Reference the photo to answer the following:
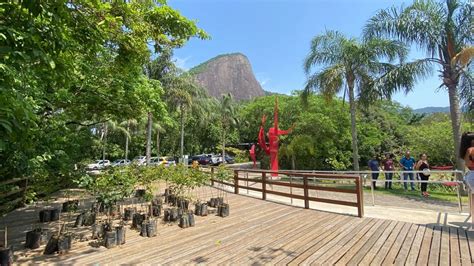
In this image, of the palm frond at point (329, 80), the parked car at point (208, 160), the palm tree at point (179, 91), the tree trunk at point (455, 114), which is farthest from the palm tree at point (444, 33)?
the parked car at point (208, 160)

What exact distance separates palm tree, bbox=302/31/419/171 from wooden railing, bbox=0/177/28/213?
11.8 metres

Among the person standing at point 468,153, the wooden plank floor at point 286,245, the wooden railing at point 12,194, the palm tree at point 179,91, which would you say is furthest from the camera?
the palm tree at point 179,91

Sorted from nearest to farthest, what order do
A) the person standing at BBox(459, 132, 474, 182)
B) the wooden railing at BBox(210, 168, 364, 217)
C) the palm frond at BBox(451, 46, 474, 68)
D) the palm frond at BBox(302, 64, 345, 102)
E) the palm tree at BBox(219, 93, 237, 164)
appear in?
the person standing at BBox(459, 132, 474, 182) → the wooden railing at BBox(210, 168, 364, 217) → the palm frond at BBox(451, 46, 474, 68) → the palm frond at BBox(302, 64, 345, 102) → the palm tree at BBox(219, 93, 237, 164)

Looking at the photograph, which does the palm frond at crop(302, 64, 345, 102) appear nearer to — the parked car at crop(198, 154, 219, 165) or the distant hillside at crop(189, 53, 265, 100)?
the parked car at crop(198, 154, 219, 165)

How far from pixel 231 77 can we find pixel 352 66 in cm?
10930

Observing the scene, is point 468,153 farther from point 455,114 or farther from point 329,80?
point 329,80

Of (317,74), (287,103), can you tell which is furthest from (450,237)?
(287,103)

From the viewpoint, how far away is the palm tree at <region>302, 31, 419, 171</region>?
466 inches

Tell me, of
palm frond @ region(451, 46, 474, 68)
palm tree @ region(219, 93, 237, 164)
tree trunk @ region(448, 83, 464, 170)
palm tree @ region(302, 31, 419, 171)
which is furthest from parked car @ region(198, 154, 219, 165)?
palm frond @ region(451, 46, 474, 68)

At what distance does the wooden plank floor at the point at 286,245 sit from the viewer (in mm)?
3855

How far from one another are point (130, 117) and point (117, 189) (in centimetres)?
301

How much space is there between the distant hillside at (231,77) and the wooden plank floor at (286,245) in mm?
107118

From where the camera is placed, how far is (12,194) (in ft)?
25.8

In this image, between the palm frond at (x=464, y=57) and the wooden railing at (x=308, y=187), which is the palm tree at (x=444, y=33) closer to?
the palm frond at (x=464, y=57)
